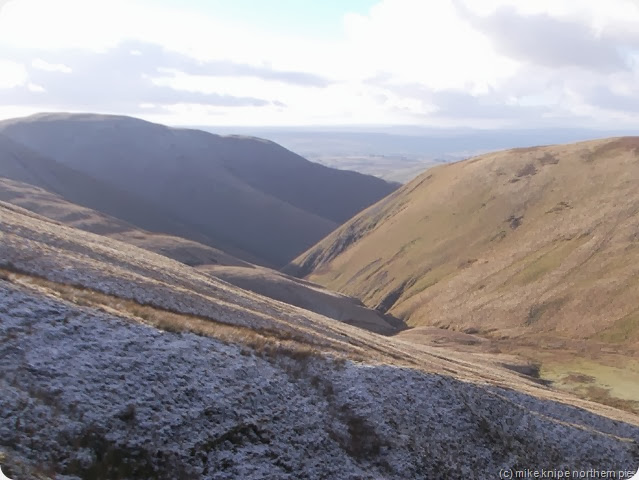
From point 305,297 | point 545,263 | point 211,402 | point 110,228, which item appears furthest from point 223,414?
point 110,228

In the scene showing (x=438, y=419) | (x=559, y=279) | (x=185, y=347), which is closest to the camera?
(x=185, y=347)

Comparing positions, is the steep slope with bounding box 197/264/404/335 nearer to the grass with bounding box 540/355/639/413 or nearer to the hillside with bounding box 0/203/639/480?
the grass with bounding box 540/355/639/413

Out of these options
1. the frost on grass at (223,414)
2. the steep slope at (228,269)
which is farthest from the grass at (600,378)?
the steep slope at (228,269)

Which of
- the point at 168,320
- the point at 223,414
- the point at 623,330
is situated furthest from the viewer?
the point at 623,330

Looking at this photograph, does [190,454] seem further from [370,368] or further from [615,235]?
[615,235]

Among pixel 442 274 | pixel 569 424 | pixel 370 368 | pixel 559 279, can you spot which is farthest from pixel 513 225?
pixel 370 368

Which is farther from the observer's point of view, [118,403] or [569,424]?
[569,424]

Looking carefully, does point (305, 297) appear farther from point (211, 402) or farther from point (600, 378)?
point (211, 402)
